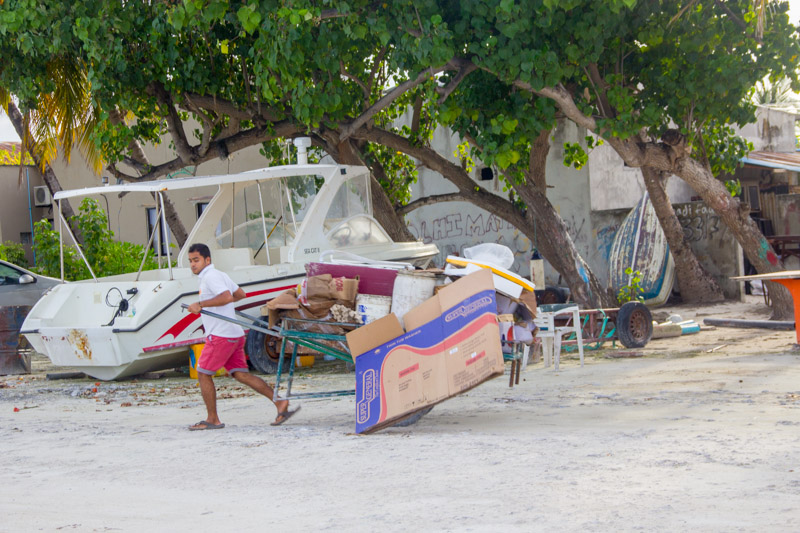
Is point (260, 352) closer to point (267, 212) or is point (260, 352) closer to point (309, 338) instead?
point (267, 212)

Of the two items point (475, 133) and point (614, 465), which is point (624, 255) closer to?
point (475, 133)

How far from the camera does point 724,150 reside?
47.9 ft

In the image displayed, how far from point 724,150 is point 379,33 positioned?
6.70m

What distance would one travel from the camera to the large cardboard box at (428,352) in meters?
6.67

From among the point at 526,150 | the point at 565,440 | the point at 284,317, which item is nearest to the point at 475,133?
the point at 526,150

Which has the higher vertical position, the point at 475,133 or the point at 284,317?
the point at 475,133

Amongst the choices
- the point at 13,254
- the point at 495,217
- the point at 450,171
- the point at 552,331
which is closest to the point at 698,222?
the point at 495,217

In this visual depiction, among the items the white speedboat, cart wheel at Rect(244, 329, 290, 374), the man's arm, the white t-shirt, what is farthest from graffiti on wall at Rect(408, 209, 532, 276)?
the man's arm

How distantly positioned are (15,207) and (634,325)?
21.3 meters

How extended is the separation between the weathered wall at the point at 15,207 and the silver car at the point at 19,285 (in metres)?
13.5

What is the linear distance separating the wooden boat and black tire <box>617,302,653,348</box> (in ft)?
17.7

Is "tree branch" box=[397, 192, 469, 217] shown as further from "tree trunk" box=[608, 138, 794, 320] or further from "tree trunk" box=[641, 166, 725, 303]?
"tree trunk" box=[641, 166, 725, 303]

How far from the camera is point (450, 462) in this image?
5.74m

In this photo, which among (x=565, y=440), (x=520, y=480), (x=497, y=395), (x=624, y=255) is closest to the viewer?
(x=520, y=480)
